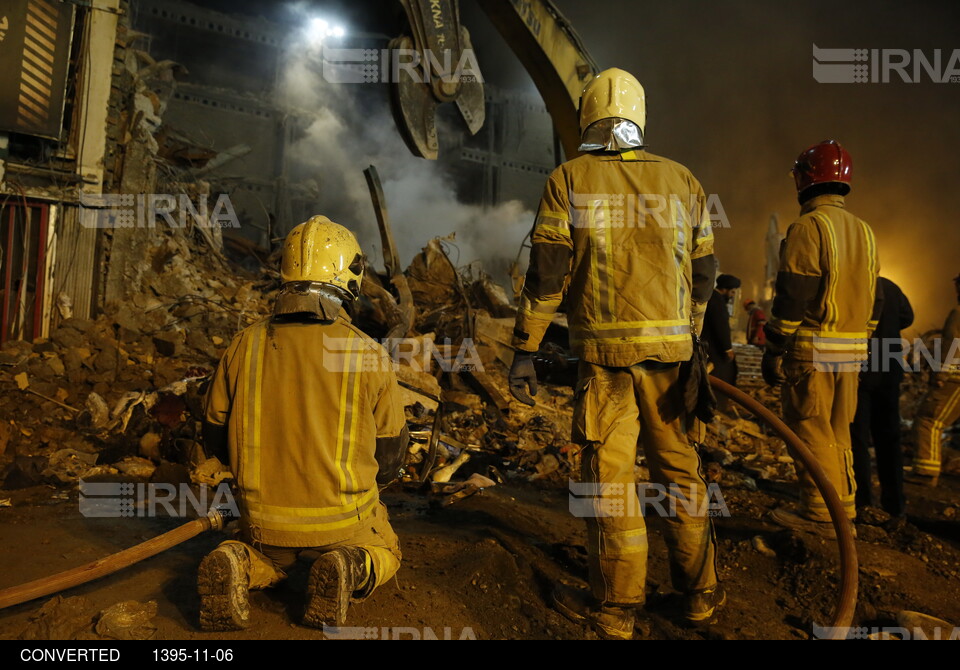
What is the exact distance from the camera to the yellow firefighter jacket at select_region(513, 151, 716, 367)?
2.48 m

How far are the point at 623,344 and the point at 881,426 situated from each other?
2.84m

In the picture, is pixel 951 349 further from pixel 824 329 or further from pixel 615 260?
pixel 615 260

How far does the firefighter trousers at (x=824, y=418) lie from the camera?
3.49m

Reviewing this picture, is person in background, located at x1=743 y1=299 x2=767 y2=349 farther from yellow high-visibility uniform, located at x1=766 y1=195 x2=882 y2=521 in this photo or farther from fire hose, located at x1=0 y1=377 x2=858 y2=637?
fire hose, located at x1=0 y1=377 x2=858 y2=637

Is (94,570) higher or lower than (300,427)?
lower

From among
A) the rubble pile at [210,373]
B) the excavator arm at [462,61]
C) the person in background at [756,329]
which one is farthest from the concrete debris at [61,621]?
the person in background at [756,329]

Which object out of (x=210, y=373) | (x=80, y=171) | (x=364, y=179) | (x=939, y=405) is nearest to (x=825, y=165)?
(x=939, y=405)

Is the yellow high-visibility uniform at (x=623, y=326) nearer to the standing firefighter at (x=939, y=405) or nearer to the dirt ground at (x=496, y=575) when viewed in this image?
the dirt ground at (x=496, y=575)

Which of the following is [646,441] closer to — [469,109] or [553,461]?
[553,461]

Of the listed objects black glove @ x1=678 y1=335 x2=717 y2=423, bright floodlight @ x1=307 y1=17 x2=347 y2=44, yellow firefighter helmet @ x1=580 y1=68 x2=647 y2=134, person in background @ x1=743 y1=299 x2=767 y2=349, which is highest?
bright floodlight @ x1=307 y1=17 x2=347 y2=44

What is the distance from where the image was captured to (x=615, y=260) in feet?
8.27

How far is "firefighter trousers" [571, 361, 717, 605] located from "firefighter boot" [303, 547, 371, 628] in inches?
39.1

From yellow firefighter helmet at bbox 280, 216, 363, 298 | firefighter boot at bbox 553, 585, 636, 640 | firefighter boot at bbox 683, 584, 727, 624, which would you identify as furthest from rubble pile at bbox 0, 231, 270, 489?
firefighter boot at bbox 683, 584, 727, 624

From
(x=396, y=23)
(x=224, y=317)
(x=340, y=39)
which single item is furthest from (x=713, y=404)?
(x=340, y=39)
